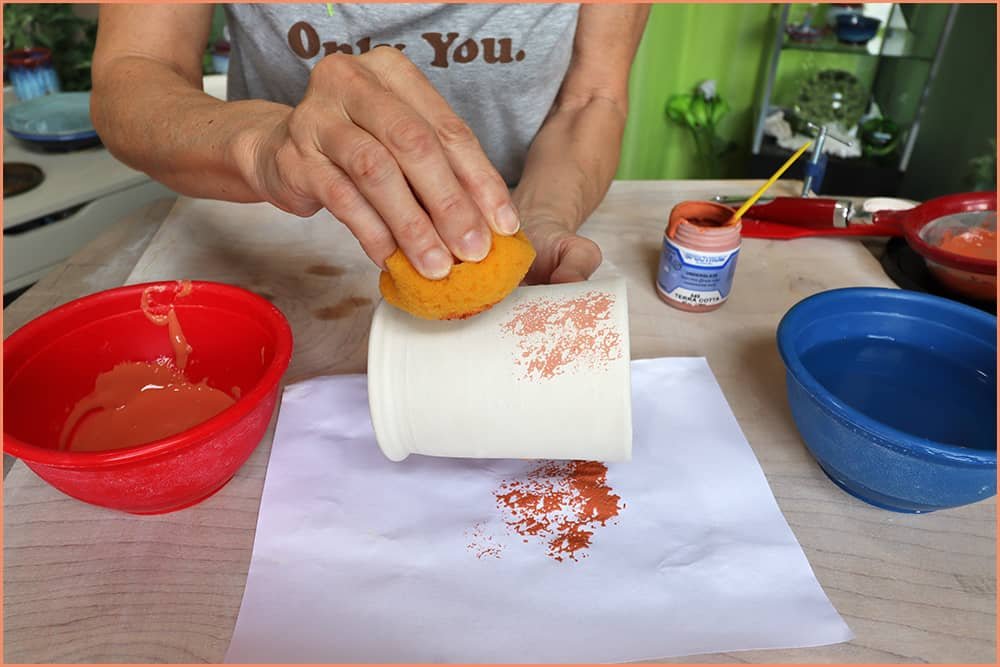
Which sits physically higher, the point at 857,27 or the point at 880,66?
the point at 857,27

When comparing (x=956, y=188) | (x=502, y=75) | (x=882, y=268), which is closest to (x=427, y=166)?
(x=502, y=75)

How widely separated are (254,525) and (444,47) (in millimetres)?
779

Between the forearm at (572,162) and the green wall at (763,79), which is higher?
the forearm at (572,162)

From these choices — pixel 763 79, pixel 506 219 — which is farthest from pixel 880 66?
pixel 506 219

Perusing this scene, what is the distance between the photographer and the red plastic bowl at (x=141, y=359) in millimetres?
529

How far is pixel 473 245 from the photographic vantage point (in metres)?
0.55

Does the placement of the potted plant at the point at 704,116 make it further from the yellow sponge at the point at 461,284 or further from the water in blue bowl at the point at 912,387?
the yellow sponge at the point at 461,284

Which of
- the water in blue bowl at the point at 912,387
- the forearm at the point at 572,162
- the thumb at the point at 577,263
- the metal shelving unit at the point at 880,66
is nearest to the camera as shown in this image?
the water in blue bowl at the point at 912,387

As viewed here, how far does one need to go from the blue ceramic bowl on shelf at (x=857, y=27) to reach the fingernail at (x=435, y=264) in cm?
206

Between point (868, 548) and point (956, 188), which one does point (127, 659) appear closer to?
point (868, 548)

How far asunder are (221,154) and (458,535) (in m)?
0.48

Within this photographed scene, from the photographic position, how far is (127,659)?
1.64 feet

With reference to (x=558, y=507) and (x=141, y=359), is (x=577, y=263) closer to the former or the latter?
(x=558, y=507)

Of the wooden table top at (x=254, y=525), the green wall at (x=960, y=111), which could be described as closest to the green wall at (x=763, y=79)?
the green wall at (x=960, y=111)
